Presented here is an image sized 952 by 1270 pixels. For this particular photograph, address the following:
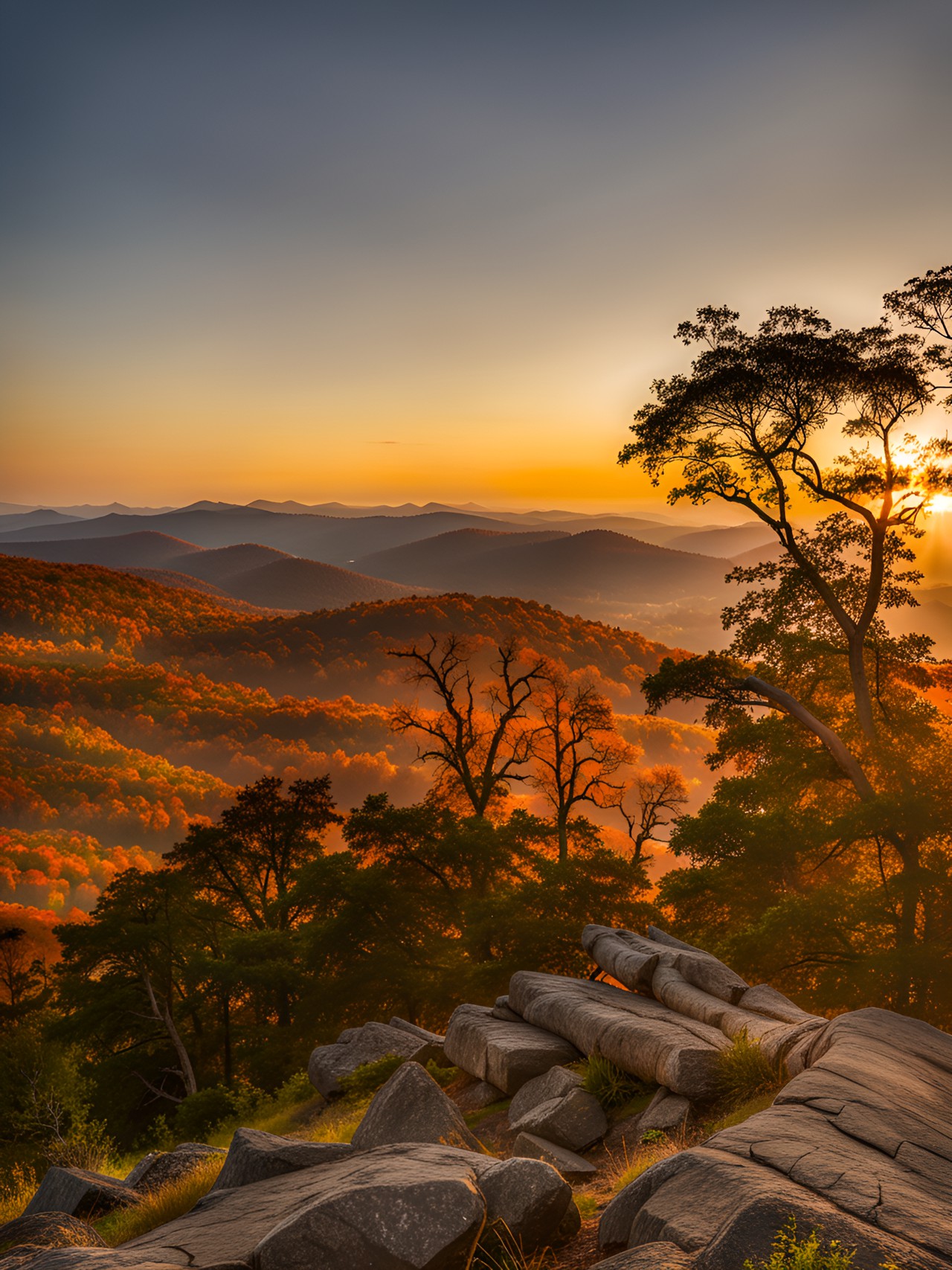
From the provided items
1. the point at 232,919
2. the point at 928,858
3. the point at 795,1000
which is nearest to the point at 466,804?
the point at 232,919

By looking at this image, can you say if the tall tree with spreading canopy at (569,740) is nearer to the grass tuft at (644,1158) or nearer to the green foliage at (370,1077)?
the green foliage at (370,1077)

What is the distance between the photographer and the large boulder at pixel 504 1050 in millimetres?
15062

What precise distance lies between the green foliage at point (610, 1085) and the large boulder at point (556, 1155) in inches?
51.3

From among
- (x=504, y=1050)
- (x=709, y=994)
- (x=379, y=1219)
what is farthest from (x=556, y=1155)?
(x=379, y=1219)

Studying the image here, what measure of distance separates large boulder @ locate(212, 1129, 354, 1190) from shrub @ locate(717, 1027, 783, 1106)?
18.5 ft

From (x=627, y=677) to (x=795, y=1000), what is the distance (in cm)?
10135

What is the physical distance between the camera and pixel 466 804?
41.8 m

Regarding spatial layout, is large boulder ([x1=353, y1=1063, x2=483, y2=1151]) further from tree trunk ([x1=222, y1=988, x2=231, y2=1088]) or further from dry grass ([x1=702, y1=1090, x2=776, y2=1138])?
tree trunk ([x1=222, y1=988, x2=231, y2=1088])

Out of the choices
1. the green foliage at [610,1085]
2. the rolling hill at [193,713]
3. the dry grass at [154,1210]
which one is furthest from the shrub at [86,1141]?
the rolling hill at [193,713]

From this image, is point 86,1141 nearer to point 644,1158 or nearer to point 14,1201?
point 14,1201

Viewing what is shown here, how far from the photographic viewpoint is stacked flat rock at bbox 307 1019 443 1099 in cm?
2022

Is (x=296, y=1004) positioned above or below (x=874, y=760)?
below

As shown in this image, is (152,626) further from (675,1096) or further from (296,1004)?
(675,1096)

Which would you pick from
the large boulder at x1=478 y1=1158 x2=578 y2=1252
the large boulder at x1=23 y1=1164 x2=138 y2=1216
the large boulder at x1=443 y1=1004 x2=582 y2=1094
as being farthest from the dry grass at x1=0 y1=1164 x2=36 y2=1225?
the large boulder at x1=443 y1=1004 x2=582 y2=1094
